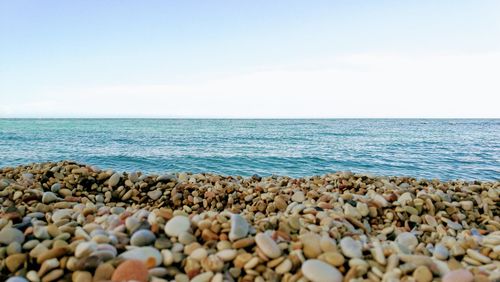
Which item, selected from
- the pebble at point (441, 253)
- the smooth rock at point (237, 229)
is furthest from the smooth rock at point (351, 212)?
the smooth rock at point (237, 229)

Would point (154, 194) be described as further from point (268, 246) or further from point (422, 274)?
point (422, 274)

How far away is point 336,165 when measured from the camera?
1193 cm

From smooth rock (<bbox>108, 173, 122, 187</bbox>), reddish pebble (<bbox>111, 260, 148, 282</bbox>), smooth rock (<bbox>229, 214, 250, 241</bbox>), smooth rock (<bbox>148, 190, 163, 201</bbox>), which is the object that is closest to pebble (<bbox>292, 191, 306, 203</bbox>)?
smooth rock (<bbox>148, 190, 163, 201</bbox>)

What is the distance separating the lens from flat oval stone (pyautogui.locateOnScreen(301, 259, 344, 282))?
6.08 feet

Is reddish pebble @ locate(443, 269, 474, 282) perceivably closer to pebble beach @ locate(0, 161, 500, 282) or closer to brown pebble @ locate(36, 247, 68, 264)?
pebble beach @ locate(0, 161, 500, 282)

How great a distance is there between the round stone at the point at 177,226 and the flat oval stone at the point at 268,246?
53 cm

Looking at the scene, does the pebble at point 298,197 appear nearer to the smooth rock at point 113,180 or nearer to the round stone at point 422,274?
the round stone at point 422,274

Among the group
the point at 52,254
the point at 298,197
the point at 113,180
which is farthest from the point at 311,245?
the point at 113,180

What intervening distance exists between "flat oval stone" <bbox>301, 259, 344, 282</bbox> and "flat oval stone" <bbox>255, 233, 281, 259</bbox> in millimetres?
189

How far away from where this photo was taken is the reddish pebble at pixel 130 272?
71.3 inches

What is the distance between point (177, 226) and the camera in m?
2.38

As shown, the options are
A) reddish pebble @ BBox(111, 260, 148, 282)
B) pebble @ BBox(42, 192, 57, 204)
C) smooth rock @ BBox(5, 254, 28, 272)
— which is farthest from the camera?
pebble @ BBox(42, 192, 57, 204)

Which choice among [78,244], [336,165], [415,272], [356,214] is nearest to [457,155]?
[336,165]

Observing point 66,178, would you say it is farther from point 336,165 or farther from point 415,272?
point 336,165
